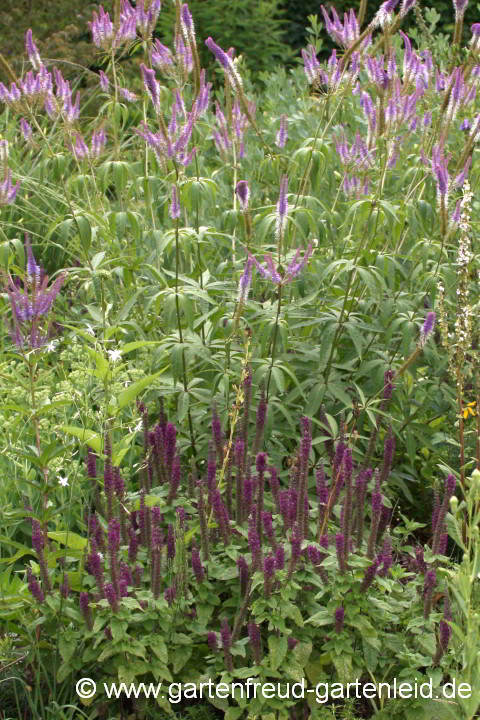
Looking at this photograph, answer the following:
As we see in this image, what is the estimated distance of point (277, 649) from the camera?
114 inches

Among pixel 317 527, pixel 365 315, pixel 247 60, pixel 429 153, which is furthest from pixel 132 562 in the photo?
pixel 247 60

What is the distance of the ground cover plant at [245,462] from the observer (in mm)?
2932

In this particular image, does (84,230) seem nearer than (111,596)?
No

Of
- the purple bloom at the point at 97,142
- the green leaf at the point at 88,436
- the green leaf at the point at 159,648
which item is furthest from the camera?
the purple bloom at the point at 97,142

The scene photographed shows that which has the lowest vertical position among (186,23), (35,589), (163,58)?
(35,589)

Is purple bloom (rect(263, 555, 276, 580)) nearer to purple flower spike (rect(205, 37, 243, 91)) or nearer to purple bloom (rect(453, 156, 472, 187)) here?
purple bloom (rect(453, 156, 472, 187))

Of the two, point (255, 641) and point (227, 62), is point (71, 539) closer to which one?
point (255, 641)

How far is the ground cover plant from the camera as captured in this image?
2932 mm

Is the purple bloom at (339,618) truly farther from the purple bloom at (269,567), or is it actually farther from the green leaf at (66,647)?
the green leaf at (66,647)

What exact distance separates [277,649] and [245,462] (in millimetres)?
668

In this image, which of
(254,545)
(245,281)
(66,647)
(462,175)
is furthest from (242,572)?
(462,175)

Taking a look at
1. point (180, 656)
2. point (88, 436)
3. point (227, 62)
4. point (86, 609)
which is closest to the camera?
point (86, 609)

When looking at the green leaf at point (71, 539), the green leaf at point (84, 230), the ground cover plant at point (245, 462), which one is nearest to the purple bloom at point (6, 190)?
the ground cover plant at point (245, 462)

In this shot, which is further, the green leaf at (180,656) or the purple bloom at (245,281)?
the purple bloom at (245,281)
